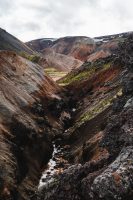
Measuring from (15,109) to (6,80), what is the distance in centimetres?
598

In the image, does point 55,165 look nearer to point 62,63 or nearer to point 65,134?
point 65,134

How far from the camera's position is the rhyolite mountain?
1628cm

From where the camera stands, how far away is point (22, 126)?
114ft

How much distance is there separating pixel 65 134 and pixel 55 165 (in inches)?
305

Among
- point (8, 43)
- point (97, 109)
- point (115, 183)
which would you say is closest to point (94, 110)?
point (97, 109)

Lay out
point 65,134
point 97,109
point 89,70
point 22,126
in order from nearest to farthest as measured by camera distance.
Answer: point 22,126
point 65,134
point 97,109
point 89,70

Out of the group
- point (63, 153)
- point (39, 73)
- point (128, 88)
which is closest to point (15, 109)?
point (63, 153)

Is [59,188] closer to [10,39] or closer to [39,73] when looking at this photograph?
[39,73]

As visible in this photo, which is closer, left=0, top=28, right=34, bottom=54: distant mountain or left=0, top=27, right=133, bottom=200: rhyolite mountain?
left=0, top=27, right=133, bottom=200: rhyolite mountain

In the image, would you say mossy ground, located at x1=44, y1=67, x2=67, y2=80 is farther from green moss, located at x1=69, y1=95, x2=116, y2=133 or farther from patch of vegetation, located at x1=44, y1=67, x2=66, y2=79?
green moss, located at x1=69, y1=95, x2=116, y2=133

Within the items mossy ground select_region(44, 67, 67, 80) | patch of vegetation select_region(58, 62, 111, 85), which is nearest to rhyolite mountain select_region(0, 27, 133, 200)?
patch of vegetation select_region(58, 62, 111, 85)

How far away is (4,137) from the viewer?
1211 inches

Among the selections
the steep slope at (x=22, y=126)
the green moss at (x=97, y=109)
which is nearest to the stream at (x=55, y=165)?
the steep slope at (x=22, y=126)

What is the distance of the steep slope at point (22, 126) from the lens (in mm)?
26745
